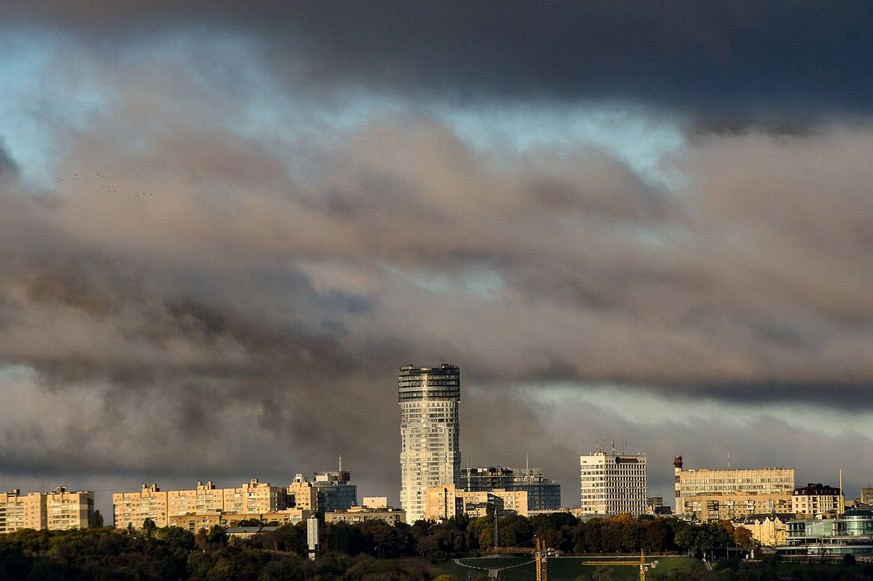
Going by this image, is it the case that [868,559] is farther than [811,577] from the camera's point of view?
Yes

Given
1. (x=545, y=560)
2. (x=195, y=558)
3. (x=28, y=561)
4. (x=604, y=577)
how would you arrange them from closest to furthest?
1. (x=28, y=561)
2. (x=195, y=558)
3. (x=604, y=577)
4. (x=545, y=560)

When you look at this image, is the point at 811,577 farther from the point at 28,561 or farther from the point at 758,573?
the point at 28,561

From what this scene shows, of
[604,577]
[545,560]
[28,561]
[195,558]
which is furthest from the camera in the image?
[545,560]

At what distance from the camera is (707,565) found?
185375 millimetres

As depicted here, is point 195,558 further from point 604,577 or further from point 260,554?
point 604,577

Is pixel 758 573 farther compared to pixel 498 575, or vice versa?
pixel 498 575

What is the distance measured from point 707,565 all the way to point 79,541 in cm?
5748

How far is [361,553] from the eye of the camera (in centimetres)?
19462

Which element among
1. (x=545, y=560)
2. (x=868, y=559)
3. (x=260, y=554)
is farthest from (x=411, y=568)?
(x=868, y=559)

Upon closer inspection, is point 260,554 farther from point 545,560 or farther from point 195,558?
point 545,560

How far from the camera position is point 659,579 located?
580 ft

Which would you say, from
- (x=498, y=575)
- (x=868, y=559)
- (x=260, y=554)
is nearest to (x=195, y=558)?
(x=260, y=554)

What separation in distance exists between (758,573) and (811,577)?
14.3ft

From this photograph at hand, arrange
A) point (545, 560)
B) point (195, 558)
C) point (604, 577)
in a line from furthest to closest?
point (545, 560) < point (604, 577) < point (195, 558)
